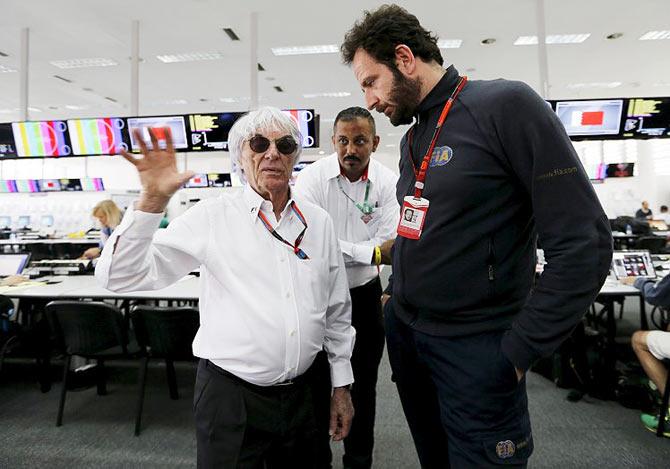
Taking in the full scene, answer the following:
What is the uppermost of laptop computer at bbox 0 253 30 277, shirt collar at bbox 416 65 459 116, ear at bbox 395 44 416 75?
ear at bbox 395 44 416 75

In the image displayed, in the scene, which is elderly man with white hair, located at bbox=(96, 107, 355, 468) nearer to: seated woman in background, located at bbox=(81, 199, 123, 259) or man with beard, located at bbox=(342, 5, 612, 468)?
man with beard, located at bbox=(342, 5, 612, 468)

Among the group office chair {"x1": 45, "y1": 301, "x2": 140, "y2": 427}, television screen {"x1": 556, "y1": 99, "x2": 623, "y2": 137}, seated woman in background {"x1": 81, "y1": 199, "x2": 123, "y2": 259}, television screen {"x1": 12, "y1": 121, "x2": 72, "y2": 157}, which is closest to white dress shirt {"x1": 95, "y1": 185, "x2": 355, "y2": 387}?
office chair {"x1": 45, "y1": 301, "x2": 140, "y2": 427}

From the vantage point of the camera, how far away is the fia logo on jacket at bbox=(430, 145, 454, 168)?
3.33 feet

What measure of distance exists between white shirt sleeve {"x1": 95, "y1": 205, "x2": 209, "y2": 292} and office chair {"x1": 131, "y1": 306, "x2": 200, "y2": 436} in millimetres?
1509

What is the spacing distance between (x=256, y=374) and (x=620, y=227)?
10158 millimetres

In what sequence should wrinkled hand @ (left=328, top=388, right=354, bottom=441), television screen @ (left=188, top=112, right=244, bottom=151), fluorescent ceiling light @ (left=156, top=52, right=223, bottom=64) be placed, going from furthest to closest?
fluorescent ceiling light @ (left=156, top=52, right=223, bottom=64), television screen @ (left=188, top=112, right=244, bottom=151), wrinkled hand @ (left=328, top=388, right=354, bottom=441)

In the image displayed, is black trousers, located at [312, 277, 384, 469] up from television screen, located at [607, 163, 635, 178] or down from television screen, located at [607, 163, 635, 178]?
down

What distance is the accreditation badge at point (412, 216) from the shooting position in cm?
105

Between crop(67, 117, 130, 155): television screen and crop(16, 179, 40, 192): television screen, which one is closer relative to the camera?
crop(67, 117, 130, 155): television screen

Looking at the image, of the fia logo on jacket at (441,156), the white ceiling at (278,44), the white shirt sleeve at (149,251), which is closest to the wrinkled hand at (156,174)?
the white shirt sleeve at (149,251)

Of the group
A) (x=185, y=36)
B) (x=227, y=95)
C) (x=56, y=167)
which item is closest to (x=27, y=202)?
(x=56, y=167)

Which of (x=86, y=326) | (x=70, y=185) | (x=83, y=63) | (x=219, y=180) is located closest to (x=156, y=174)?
(x=86, y=326)

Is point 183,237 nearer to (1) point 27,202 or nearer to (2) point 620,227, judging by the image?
(2) point 620,227

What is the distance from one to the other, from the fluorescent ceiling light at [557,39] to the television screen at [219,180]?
1007 centimetres
